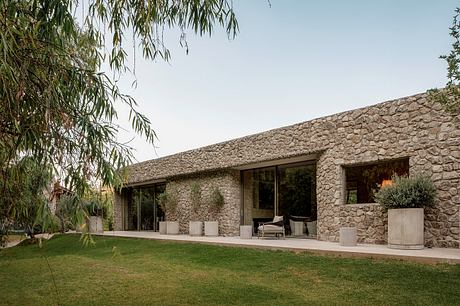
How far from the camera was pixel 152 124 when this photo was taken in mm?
3920

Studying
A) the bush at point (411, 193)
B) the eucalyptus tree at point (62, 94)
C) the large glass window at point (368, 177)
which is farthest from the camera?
the large glass window at point (368, 177)

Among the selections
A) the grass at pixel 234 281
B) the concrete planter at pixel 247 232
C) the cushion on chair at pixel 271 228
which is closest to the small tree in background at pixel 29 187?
the grass at pixel 234 281

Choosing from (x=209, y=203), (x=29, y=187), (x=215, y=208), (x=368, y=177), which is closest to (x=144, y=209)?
(x=209, y=203)

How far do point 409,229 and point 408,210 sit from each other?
0.39m

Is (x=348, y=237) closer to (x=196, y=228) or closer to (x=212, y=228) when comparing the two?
(x=212, y=228)

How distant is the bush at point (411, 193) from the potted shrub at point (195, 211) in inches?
299

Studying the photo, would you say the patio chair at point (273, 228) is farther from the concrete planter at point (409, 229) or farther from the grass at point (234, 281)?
the concrete planter at point (409, 229)

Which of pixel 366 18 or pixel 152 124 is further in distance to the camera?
pixel 366 18

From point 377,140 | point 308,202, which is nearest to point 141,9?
point 377,140

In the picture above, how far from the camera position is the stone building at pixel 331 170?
8828 mm

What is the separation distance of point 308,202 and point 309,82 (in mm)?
3983

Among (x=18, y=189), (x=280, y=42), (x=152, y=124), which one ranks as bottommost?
(x=18, y=189)

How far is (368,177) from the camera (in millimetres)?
10594

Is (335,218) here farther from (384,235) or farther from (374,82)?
(374,82)
